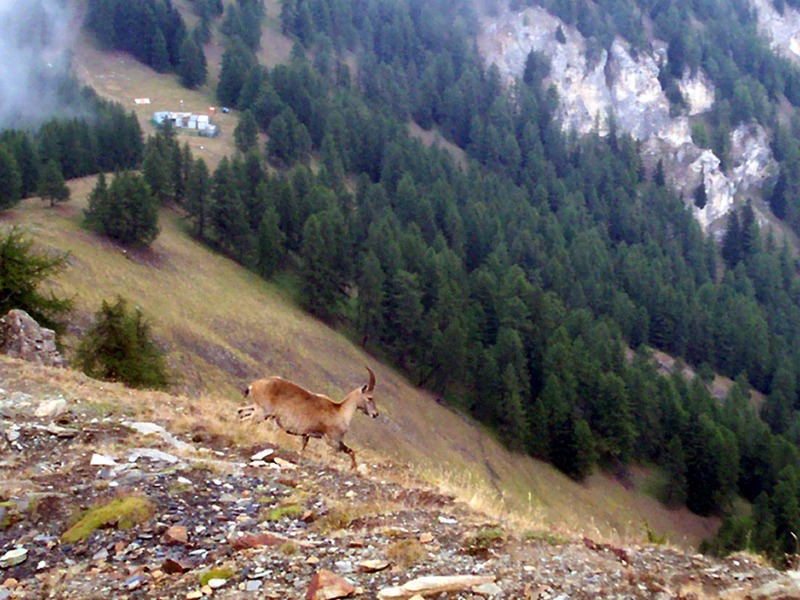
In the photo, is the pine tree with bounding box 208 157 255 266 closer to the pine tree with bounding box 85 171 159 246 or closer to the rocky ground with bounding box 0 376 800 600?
the pine tree with bounding box 85 171 159 246

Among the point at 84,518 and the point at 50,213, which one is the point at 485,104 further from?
the point at 84,518

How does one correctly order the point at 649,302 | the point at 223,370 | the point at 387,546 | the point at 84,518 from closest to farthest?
1. the point at 387,546
2. the point at 84,518
3. the point at 223,370
4. the point at 649,302

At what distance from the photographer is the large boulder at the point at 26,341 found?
19.8 meters

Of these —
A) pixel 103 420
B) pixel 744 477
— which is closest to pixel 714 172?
pixel 744 477

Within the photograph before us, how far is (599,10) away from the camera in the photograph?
173 metres

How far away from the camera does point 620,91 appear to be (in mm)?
161750

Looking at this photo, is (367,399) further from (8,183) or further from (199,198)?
(199,198)

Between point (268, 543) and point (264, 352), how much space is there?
45765 millimetres

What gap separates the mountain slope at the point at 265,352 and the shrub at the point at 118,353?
12862mm

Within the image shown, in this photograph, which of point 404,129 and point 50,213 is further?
point 404,129

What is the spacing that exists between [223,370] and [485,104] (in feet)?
366

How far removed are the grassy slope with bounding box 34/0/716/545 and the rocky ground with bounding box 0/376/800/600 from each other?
92.7 ft

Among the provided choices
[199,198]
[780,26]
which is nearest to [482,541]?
[199,198]

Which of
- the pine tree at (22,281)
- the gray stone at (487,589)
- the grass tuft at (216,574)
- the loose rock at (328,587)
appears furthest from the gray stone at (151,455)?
the pine tree at (22,281)
